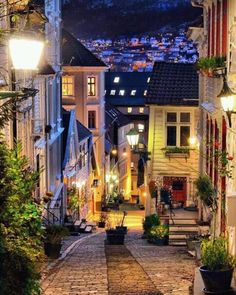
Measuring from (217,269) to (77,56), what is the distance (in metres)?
42.5

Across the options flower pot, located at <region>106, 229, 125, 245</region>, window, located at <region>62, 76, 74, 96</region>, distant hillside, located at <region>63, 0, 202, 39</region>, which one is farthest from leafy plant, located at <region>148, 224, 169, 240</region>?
distant hillside, located at <region>63, 0, 202, 39</region>

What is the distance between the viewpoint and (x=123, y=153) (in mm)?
75750

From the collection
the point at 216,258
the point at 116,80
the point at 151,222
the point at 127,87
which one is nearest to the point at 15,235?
the point at 216,258

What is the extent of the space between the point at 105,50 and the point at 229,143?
99.8 metres

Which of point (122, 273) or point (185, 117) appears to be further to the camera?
point (185, 117)

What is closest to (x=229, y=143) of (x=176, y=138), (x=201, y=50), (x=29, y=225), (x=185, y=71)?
(x=29, y=225)

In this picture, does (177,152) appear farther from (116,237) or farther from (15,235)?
(15,235)

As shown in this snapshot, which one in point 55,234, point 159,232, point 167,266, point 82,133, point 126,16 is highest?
point 126,16

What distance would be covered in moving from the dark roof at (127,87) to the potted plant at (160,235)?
65542 mm

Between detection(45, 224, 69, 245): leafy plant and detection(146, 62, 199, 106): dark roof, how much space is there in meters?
12.7

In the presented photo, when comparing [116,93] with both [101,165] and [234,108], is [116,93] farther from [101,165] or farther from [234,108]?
[234,108]

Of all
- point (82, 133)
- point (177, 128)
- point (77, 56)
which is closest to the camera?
point (177, 128)

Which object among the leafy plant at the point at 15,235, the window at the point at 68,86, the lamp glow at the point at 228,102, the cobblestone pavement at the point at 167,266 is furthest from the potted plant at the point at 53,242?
the window at the point at 68,86

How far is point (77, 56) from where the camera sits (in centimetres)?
5312
